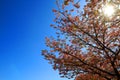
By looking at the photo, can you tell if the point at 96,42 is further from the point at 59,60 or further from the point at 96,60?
the point at 59,60

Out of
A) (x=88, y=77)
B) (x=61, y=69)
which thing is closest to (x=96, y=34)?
(x=61, y=69)

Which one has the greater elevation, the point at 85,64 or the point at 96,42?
the point at 96,42

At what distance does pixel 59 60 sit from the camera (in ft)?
44.6

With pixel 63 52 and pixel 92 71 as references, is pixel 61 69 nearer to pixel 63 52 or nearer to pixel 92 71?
pixel 63 52

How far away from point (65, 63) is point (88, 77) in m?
4.27

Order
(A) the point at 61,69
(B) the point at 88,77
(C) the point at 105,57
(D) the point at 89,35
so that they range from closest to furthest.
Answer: (D) the point at 89,35 → (C) the point at 105,57 → (A) the point at 61,69 → (B) the point at 88,77

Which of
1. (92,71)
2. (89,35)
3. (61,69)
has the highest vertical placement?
(89,35)

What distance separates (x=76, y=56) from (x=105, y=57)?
229 centimetres

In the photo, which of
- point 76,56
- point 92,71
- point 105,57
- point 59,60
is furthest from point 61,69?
point 105,57

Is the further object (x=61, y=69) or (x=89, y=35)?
(x=61, y=69)

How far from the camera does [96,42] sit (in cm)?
1198

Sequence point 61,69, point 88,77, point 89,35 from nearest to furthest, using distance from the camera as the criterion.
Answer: point 89,35 → point 61,69 → point 88,77

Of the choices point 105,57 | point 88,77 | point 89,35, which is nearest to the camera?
point 89,35

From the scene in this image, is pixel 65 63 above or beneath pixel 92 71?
above
